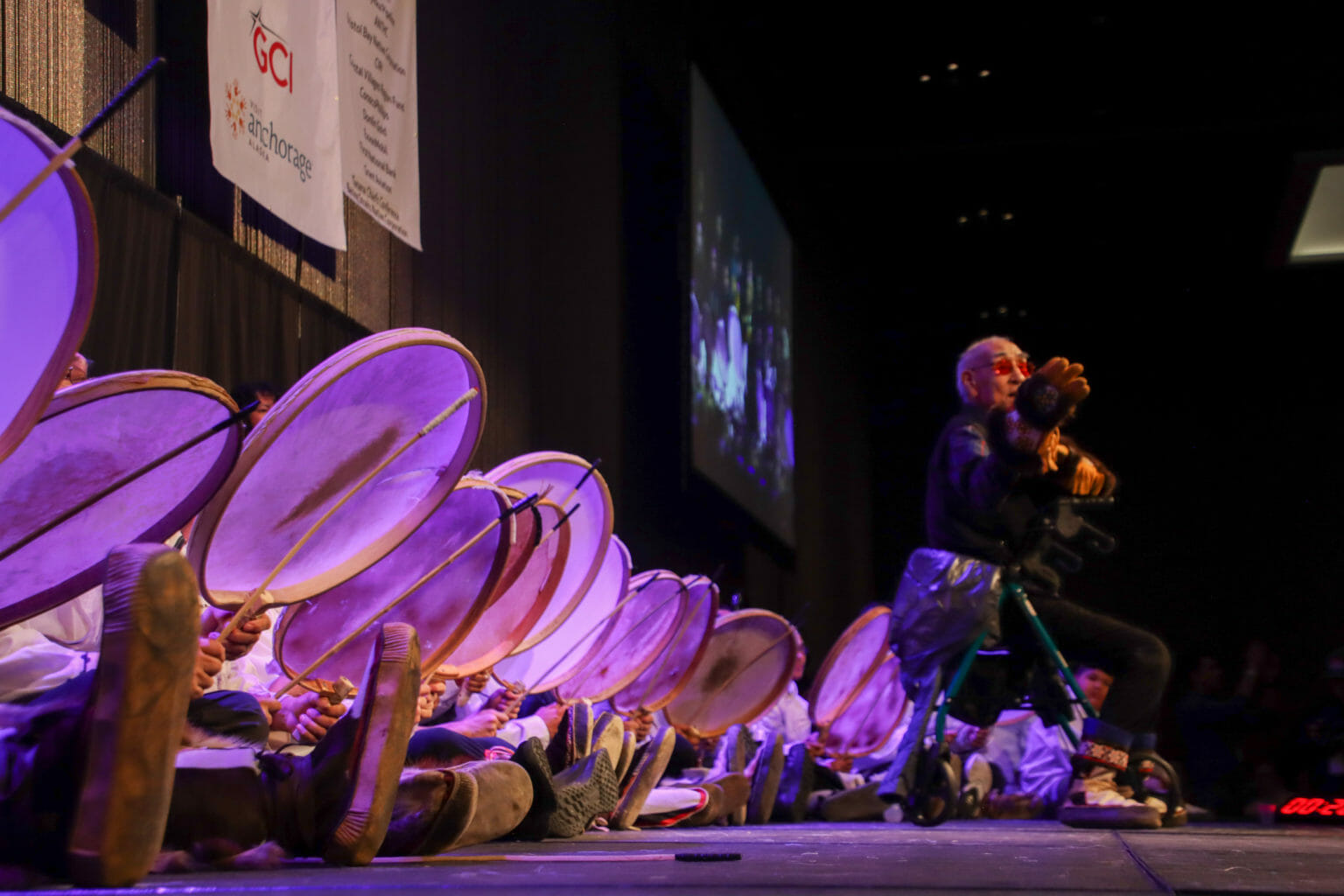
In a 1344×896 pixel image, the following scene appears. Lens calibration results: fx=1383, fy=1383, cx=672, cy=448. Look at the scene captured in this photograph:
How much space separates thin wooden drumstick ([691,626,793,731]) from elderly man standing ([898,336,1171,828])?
36.7 inches

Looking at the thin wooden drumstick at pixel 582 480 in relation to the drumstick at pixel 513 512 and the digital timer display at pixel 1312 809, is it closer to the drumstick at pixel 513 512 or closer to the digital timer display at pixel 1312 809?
the drumstick at pixel 513 512

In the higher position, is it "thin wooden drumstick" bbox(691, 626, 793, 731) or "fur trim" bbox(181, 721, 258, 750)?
"fur trim" bbox(181, 721, 258, 750)

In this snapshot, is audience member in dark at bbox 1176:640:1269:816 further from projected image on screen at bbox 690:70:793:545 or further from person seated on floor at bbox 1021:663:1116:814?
projected image on screen at bbox 690:70:793:545

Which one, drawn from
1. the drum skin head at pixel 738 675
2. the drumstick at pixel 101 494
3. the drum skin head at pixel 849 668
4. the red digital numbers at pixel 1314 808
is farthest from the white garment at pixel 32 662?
the red digital numbers at pixel 1314 808

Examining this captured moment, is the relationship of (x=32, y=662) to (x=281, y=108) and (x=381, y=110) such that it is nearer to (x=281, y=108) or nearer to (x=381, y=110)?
(x=281, y=108)

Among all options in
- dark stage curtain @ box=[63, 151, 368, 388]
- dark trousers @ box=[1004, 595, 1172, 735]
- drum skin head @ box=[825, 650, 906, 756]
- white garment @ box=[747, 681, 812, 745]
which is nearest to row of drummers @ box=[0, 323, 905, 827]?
dark stage curtain @ box=[63, 151, 368, 388]

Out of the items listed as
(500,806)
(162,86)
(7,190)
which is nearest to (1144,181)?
(162,86)

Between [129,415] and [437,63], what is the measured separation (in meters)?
3.38

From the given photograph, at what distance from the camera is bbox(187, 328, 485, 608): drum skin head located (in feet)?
5.64

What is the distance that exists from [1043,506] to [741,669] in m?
1.22

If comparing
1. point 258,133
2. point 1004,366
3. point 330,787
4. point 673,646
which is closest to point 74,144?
point 330,787

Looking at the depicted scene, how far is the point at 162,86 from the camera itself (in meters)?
3.11

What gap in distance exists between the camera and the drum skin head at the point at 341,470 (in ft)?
5.64

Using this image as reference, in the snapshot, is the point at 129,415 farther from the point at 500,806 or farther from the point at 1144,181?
the point at 1144,181
